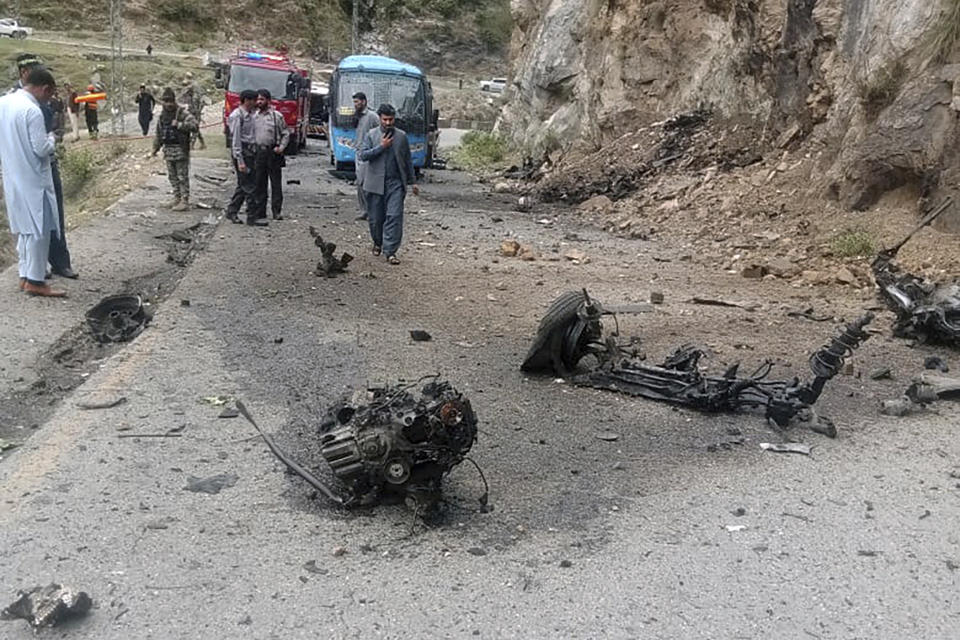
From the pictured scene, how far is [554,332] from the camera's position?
6074mm

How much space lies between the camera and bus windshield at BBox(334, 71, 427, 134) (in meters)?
21.2

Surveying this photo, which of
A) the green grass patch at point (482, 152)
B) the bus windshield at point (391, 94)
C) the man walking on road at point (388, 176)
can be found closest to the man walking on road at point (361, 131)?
the man walking on road at point (388, 176)

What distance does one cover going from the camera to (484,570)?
3.71m

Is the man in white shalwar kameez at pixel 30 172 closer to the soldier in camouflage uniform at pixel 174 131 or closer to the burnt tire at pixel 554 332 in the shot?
the burnt tire at pixel 554 332

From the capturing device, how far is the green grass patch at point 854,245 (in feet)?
33.2

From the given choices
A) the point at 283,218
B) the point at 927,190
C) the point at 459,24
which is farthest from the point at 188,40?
the point at 927,190

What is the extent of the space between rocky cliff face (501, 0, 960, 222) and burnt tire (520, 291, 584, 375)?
6072 mm

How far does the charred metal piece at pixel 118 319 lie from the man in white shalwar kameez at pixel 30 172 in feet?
3.26

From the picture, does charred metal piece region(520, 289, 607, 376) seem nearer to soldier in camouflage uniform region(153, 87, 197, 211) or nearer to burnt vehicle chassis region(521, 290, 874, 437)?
burnt vehicle chassis region(521, 290, 874, 437)

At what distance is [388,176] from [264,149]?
2.89 metres

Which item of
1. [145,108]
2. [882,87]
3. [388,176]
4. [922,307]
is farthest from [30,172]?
[145,108]

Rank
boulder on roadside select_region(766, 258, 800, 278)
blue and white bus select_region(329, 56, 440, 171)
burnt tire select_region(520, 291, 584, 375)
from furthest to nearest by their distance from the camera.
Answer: blue and white bus select_region(329, 56, 440, 171), boulder on roadside select_region(766, 258, 800, 278), burnt tire select_region(520, 291, 584, 375)

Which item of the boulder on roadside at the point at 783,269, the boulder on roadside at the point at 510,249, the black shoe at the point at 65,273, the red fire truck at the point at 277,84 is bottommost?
the red fire truck at the point at 277,84

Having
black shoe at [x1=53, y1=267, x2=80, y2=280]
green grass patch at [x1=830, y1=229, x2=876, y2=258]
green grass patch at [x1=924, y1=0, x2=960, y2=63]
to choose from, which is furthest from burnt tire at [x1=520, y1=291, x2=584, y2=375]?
green grass patch at [x1=924, y1=0, x2=960, y2=63]
